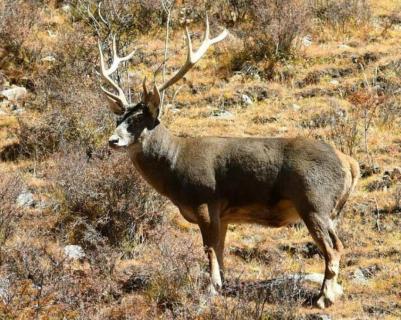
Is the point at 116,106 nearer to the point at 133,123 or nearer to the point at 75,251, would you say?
the point at 133,123

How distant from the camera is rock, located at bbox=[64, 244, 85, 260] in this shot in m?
9.04

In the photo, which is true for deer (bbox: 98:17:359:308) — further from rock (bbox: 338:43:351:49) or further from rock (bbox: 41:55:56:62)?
rock (bbox: 338:43:351:49)

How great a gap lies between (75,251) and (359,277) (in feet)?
11.5

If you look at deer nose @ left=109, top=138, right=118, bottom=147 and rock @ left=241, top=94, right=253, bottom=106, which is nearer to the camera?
deer nose @ left=109, top=138, right=118, bottom=147

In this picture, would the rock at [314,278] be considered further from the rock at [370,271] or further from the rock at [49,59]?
the rock at [49,59]

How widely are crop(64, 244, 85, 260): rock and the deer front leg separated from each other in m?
1.91

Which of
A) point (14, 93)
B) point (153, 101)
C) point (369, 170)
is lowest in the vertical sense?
point (369, 170)

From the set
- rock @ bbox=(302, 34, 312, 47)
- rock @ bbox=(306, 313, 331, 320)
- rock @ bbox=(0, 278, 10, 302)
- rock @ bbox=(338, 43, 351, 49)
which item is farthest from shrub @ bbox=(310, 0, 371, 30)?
rock @ bbox=(0, 278, 10, 302)

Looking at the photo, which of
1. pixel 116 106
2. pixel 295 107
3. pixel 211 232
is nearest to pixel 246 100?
pixel 295 107

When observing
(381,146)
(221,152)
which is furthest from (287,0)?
(221,152)

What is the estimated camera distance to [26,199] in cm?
1057

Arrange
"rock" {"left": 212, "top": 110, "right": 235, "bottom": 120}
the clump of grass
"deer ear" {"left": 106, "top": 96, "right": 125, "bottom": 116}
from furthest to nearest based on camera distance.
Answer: "rock" {"left": 212, "top": 110, "right": 235, "bottom": 120} → the clump of grass → "deer ear" {"left": 106, "top": 96, "right": 125, "bottom": 116}

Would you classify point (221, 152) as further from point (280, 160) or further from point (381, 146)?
point (381, 146)

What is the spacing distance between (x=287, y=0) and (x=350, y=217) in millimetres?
7406
